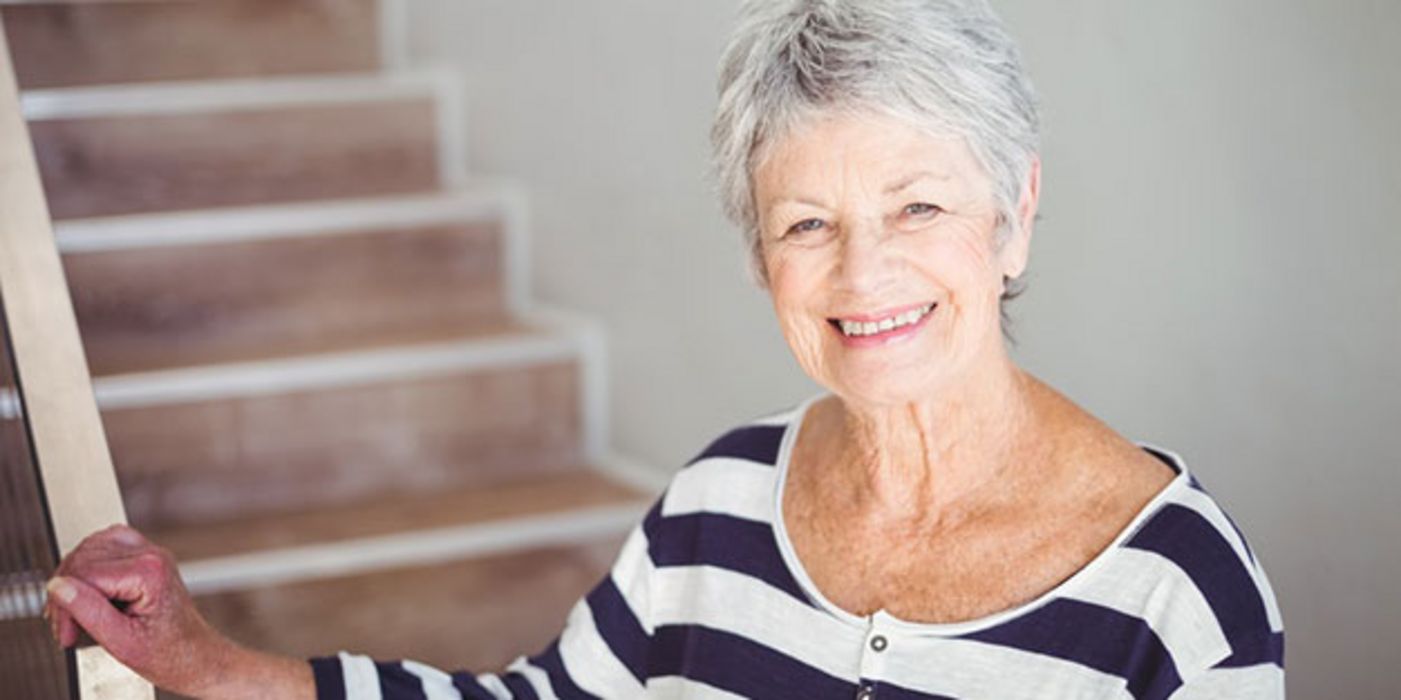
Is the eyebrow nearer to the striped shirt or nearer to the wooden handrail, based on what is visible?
the striped shirt

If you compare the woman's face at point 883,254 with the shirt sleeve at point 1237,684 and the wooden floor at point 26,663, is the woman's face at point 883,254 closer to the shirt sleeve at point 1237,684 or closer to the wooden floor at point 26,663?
the shirt sleeve at point 1237,684

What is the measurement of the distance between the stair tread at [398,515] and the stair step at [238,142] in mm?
709

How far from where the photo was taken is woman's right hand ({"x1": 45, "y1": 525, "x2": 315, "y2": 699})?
1.47 meters

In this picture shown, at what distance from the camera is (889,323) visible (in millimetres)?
1567

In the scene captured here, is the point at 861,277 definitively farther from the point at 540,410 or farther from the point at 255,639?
the point at 540,410

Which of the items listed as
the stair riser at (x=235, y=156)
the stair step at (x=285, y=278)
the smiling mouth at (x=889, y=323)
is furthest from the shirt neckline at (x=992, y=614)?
the stair riser at (x=235, y=156)

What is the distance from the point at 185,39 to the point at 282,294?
706 mm

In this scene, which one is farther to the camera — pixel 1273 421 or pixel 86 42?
pixel 86 42

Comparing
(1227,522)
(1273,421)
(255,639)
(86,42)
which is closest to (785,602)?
(1227,522)

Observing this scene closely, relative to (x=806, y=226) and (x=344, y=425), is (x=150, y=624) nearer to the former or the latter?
(x=806, y=226)

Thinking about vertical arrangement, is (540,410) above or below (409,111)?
below

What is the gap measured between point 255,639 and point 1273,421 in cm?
169

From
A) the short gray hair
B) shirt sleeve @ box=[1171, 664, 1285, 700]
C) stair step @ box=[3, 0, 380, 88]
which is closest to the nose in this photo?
the short gray hair

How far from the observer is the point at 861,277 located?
1.54 metres
